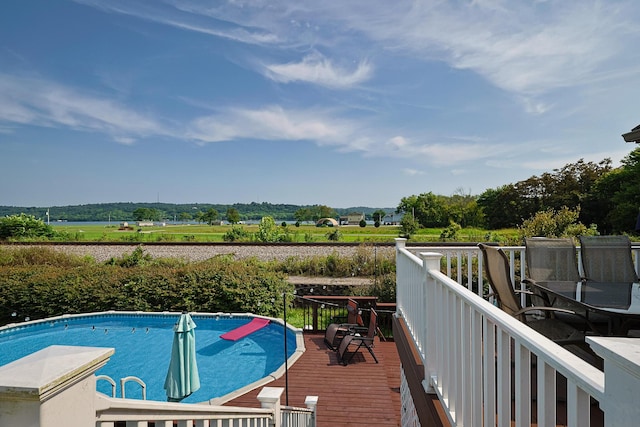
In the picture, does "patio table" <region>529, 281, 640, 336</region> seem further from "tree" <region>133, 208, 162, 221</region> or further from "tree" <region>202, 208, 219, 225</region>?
"tree" <region>133, 208, 162, 221</region>

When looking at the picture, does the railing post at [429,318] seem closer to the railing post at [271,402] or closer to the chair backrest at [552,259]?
the railing post at [271,402]

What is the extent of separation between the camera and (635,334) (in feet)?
9.77

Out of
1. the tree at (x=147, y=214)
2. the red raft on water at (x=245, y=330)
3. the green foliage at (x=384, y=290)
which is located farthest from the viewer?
the tree at (x=147, y=214)

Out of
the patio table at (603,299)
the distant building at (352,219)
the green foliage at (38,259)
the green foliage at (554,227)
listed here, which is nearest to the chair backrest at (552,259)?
the patio table at (603,299)

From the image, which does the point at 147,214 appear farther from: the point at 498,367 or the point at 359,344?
the point at 498,367

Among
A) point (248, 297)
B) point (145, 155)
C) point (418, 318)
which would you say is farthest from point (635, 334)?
point (145, 155)

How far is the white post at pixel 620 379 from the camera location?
589 millimetres

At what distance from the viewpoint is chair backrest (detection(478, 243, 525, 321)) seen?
2.76m

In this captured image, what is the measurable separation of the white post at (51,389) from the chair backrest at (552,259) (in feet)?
14.5

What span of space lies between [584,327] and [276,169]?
39862 millimetres

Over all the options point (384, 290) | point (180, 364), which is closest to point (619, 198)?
point (384, 290)

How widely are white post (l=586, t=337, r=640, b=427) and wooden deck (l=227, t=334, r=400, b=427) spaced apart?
535 centimetres

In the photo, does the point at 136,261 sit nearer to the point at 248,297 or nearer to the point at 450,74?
the point at 248,297

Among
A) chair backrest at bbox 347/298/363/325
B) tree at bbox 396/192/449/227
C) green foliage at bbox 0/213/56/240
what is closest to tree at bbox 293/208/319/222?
tree at bbox 396/192/449/227
